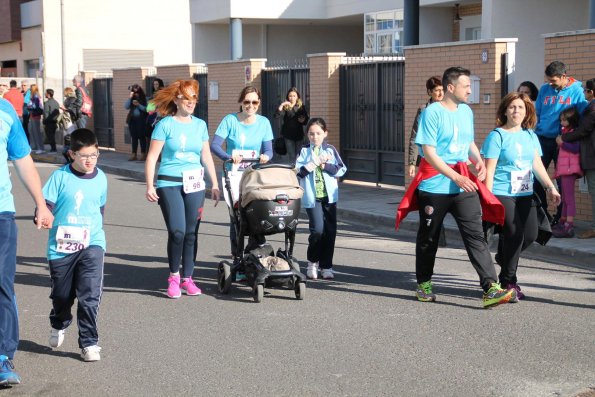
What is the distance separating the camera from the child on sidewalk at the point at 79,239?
648cm

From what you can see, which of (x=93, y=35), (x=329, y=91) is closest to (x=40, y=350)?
(x=329, y=91)

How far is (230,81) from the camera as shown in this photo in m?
22.7

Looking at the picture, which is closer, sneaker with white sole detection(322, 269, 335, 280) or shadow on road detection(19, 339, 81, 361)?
shadow on road detection(19, 339, 81, 361)

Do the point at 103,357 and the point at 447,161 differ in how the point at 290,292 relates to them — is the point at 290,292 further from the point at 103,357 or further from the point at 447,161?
the point at 103,357

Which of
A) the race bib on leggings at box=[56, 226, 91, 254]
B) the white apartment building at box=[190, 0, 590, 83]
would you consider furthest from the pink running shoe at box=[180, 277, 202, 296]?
the white apartment building at box=[190, 0, 590, 83]

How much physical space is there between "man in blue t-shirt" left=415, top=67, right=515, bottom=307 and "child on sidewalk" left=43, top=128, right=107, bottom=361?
278cm

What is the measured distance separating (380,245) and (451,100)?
3.88 meters

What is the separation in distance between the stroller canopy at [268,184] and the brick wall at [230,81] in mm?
13171

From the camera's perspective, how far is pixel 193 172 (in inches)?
333

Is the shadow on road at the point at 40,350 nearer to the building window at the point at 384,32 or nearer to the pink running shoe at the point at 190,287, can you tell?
the pink running shoe at the point at 190,287

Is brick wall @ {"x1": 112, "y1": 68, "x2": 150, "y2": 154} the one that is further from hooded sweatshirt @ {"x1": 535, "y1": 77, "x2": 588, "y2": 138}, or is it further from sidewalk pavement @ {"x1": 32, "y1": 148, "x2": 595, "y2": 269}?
hooded sweatshirt @ {"x1": 535, "y1": 77, "x2": 588, "y2": 138}

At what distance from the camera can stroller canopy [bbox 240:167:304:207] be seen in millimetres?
8344

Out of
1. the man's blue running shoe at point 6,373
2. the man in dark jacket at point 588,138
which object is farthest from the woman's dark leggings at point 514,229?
the man's blue running shoe at point 6,373

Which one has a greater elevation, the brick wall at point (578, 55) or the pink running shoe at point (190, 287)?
the brick wall at point (578, 55)
